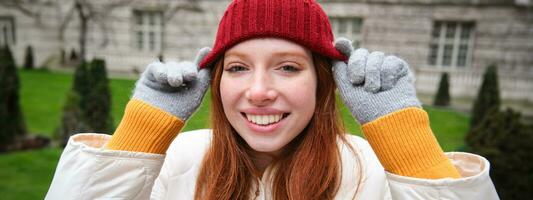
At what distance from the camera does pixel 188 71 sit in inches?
68.5

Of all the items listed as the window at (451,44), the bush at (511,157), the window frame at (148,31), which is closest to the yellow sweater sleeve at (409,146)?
the bush at (511,157)

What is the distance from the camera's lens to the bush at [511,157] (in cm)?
383

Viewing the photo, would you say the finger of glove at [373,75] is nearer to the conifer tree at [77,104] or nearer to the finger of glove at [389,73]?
the finger of glove at [389,73]

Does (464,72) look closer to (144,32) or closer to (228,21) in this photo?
(144,32)

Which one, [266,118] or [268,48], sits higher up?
[268,48]

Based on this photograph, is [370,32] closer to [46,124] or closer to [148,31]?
[148,31]

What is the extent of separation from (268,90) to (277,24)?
0.26 meters

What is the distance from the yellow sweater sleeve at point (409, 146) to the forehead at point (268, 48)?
1.36ft

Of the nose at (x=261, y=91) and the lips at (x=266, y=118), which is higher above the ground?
the nose at (x=261, y=91)

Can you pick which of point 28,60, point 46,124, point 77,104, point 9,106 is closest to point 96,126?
point 77,104

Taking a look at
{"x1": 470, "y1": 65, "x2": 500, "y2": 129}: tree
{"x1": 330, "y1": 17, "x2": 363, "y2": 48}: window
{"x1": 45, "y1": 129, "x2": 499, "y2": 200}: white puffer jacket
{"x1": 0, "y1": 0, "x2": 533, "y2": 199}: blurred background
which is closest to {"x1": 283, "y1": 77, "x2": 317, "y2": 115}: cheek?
{"x1": 45, "y1": 129, "x2": 499, "y2": 200}: white puffer jacket

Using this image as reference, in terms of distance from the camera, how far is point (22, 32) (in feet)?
54.4

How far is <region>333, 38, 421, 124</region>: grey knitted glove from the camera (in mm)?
1586

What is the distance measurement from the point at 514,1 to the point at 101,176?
16.1 metres
